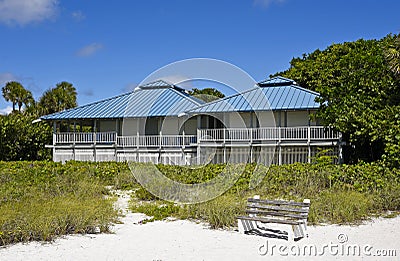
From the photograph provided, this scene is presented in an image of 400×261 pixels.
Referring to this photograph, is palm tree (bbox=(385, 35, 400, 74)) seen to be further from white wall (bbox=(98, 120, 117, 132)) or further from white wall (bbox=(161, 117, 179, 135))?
white wall (bbox=(98, 120, 117, 132))

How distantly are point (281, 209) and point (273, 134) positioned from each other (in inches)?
682

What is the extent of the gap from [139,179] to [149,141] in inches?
529

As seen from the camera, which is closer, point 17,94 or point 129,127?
point 129,127

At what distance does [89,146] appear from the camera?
3144 centimetres

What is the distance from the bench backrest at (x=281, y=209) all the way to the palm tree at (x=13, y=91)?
4393cm

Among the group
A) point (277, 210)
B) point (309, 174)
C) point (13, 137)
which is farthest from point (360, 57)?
point (13, 137)

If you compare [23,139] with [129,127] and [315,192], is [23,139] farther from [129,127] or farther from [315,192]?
[315,192]

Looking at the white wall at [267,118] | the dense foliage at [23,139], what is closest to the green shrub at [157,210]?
the white wall at [267,118]

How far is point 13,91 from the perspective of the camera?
1938 inches

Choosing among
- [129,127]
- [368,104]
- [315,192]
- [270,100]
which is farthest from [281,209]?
[129,127]

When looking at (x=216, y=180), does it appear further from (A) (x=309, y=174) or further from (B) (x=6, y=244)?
(B) (x=6, y=244)

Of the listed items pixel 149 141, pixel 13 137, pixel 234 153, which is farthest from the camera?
pixel 13 137

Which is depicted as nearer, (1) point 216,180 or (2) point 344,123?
(1) point 216,180

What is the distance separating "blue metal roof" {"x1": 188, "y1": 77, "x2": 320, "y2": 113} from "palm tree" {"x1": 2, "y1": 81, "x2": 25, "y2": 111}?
90.8ft
